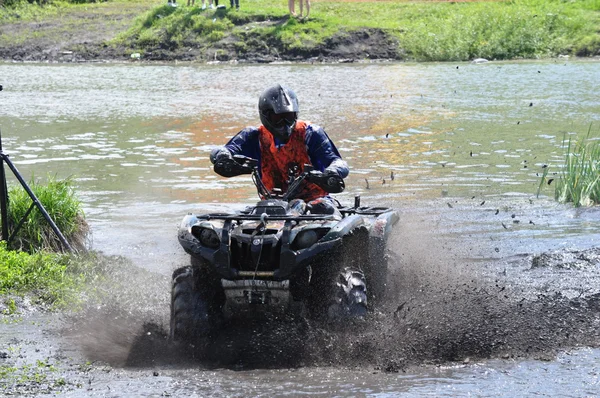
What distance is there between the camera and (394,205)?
1330cm

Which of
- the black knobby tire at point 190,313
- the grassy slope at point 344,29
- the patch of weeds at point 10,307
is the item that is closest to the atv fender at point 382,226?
the black knobby tire at point 190,313

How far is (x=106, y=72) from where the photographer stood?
1366 inches

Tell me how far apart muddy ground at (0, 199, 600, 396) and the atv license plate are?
0.36 m

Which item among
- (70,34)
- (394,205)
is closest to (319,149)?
(394,205)

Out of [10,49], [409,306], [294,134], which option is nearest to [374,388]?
[409,306]

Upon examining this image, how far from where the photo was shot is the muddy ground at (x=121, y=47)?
37.1 m

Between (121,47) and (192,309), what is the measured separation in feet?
111

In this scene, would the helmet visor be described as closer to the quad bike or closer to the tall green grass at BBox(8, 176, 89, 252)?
the quad bike

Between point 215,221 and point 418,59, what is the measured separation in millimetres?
29573

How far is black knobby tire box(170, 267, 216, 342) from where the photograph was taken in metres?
7.35

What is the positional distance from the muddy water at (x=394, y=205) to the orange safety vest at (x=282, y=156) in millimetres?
1230

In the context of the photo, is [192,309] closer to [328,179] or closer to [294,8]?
[328,179]

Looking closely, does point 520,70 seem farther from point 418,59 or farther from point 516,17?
point 516,17

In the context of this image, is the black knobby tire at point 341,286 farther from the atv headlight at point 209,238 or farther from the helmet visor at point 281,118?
the helmet visor at point 281,118
